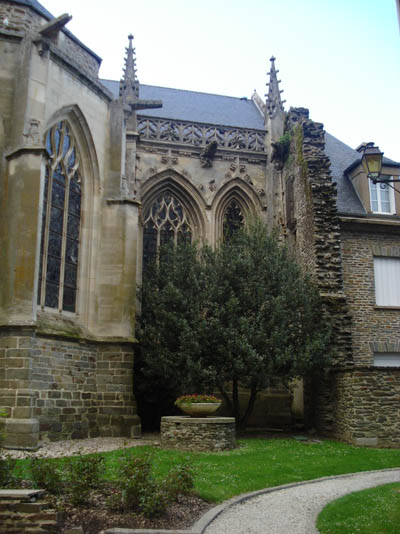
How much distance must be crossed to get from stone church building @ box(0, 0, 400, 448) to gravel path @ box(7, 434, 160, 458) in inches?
17.2

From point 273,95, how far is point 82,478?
19.9m

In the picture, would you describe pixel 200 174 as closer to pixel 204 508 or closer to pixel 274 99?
pixel 274 99

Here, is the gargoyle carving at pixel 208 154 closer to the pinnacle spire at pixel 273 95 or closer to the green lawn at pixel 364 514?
the pinnacle spire at pixel 273 95

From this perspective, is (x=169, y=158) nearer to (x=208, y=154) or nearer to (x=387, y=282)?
(x=208, y=154)

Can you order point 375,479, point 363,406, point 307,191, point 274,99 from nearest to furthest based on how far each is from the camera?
1. point 375,479
2. point 363,406
3. point 307,191
4. point 274,99

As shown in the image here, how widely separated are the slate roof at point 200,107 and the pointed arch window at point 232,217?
321cm

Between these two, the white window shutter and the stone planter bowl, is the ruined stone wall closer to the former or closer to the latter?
the white window shutter

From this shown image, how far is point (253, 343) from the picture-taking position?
1702 centimetres

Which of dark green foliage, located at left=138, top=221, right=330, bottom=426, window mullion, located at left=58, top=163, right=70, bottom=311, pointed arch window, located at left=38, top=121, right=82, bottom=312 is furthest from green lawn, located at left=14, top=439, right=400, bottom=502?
pointed arch window, located at left=38, top=121, right=82, bottom=312

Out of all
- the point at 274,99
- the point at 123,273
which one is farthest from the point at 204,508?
the point at 274,99

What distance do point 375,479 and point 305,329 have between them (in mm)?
7181

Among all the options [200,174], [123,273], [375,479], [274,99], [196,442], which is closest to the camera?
[375,479]

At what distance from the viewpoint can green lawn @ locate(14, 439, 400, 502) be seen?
9914 millimetres

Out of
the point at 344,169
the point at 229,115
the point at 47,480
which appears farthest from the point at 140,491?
the point at 229,115
